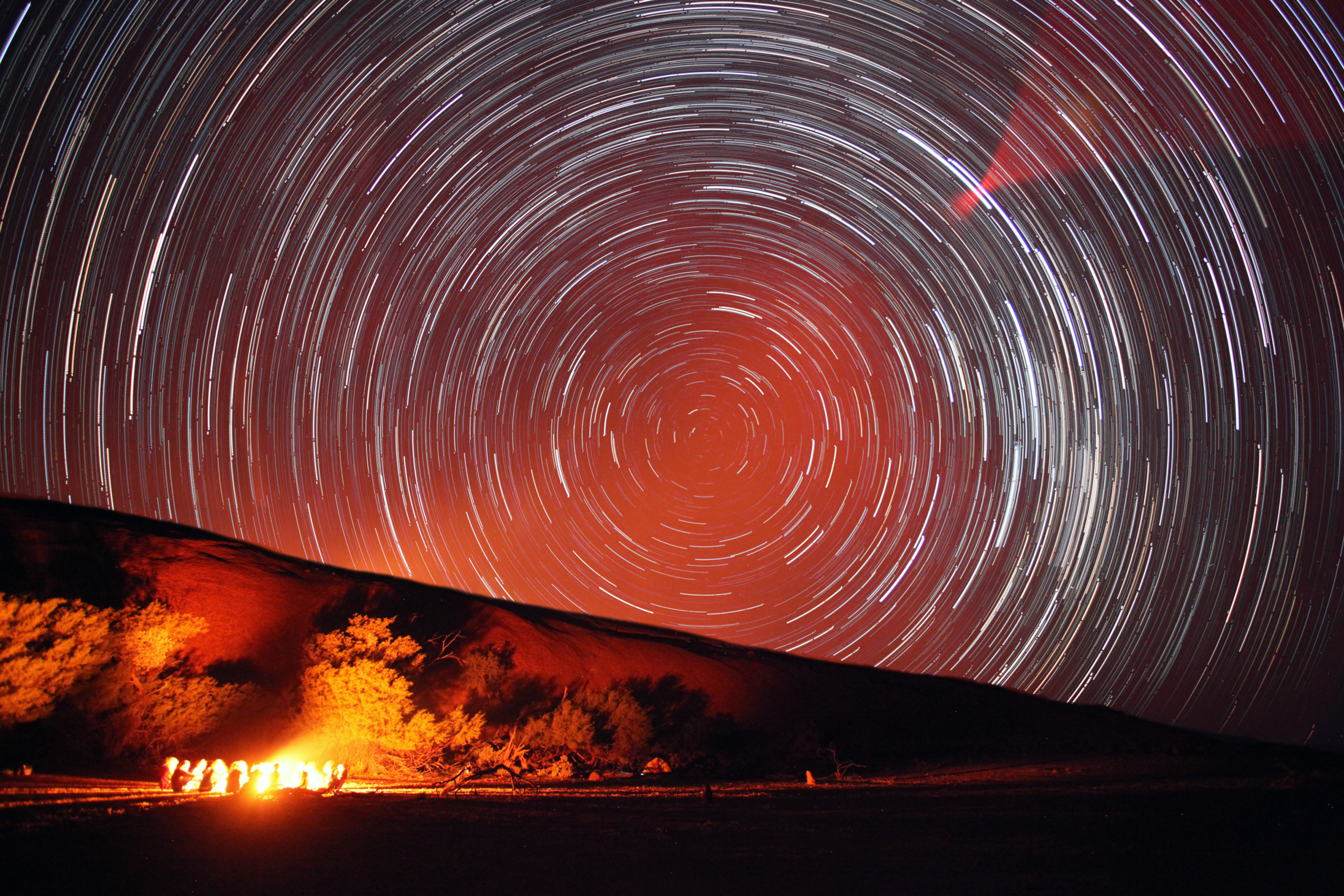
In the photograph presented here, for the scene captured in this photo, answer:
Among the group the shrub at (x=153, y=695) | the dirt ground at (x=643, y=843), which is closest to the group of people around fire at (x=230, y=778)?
the dirt ground at (x=643, y=843)

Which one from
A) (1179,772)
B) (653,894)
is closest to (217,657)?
(653,894)

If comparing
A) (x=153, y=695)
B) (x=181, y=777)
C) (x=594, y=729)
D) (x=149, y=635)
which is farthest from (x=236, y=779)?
(x=594, y=729)

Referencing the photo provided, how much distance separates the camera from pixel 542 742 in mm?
23750

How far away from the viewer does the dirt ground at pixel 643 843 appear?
7.40 metres

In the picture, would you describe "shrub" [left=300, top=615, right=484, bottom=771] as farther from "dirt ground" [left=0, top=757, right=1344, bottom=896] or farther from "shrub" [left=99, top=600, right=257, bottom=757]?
"dirt ground" [left=0, top=757, right=1344, bottom=896]

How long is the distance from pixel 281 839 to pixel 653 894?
199 inches

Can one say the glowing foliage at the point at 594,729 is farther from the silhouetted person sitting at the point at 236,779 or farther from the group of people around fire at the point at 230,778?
the silhouetted person sitting at the point at 236,779

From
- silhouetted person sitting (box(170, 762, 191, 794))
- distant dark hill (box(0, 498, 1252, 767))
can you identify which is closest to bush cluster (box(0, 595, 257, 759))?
distant dark hill (box(0, 498, 1252, 767))

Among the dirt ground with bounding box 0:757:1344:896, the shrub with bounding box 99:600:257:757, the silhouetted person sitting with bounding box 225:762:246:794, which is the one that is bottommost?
the dirt ground with bounding box 0:757:1344:896

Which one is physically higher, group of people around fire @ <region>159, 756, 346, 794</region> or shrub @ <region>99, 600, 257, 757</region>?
shrub @ <region>99, 600, 257, 757</region>

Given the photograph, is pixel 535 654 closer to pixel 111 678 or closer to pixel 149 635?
pixel 149 635

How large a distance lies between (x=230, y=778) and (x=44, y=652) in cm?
815

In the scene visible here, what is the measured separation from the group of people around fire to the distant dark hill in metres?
12.2

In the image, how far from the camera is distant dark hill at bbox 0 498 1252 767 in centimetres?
2684
